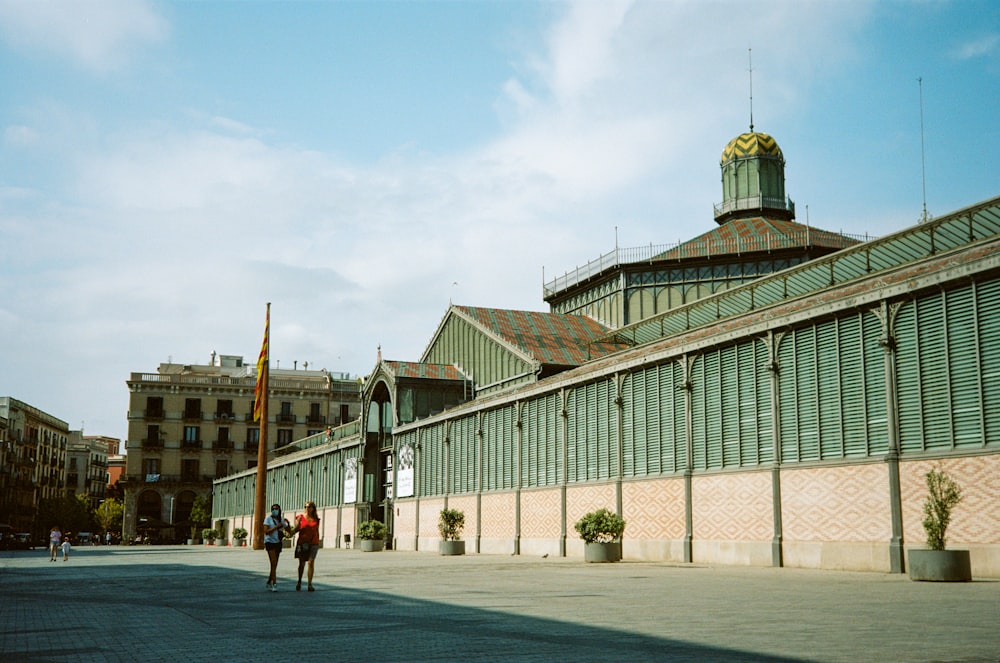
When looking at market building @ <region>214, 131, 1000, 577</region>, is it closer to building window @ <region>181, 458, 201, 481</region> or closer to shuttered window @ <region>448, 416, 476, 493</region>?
shuttered window @ <region>448, 416, 476, 493</region>

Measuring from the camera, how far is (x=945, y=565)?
20.2 meters

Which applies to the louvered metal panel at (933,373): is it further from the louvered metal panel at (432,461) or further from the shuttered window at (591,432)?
the louvered metal panel at (432,461)

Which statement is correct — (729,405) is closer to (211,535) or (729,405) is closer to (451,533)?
(451,533)

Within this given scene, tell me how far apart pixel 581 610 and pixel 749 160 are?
51100mm

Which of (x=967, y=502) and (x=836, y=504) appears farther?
(x=836, y=504)

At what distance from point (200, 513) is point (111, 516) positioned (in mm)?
37879

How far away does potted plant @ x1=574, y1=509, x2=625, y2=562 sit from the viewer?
109 ft

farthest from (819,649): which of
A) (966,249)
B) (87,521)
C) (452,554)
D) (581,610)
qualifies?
(87,521)

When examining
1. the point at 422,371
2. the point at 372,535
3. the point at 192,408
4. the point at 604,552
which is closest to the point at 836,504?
the point at 604,552

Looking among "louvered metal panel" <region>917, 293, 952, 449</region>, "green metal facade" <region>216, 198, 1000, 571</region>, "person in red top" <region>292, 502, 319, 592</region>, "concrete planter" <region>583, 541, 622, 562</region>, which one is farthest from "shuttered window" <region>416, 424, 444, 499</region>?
"louvered metal panel" <region>917, 293, 952, 449</region>

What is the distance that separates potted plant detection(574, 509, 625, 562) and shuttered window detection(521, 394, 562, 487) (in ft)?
25.6

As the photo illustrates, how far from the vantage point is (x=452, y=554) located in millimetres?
46094

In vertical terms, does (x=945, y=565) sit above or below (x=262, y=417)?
below

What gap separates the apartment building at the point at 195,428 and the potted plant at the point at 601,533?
86.4 meters
